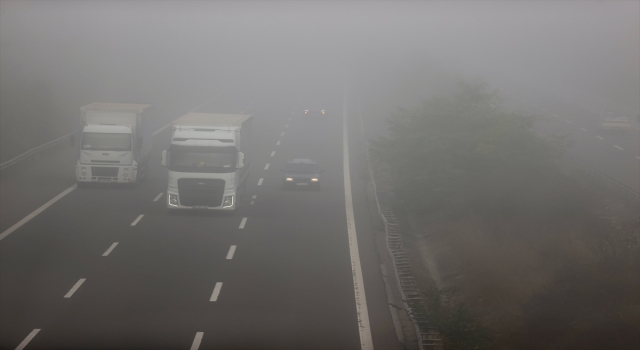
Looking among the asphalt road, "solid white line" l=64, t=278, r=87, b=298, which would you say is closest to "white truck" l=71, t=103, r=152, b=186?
the asphalt road

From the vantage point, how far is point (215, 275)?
2209 cm

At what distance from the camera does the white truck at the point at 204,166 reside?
2848 cm

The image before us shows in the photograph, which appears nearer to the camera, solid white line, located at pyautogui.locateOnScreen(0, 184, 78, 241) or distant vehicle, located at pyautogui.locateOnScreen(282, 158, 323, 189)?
solid white line, located at pyautogui.locateOnScreen(0, 184, 78, 241)

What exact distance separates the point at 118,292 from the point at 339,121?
1780 inches

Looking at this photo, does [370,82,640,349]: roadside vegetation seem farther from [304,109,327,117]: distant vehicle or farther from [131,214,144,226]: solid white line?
[304,109,327,117]: distant vehicle

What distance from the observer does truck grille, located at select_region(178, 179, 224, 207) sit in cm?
2848

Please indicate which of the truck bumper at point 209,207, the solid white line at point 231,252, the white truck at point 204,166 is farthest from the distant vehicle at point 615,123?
Result: the solid white line at point 231,252

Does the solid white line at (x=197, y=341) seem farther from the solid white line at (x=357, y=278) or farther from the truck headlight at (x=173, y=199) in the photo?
the truck headlight at (x=173, y=199)

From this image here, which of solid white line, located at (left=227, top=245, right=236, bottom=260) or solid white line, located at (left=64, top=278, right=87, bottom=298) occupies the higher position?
solid white line, located at (left=64, top=278, right=87, bottom=298)

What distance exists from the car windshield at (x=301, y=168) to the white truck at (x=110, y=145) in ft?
25.6

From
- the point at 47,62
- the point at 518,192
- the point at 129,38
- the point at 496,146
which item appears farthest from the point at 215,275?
the point at 129,38

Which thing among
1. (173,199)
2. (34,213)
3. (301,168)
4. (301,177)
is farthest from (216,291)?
(301,168)

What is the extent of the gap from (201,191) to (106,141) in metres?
7.24

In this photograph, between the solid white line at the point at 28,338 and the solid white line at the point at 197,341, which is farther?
the solid white line at the point at 197,341
